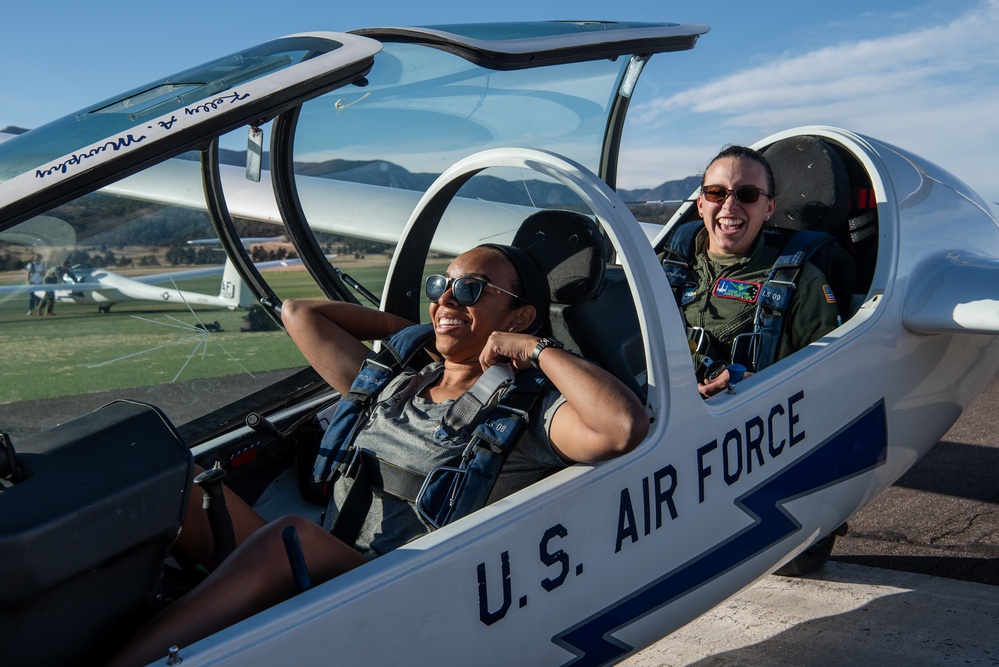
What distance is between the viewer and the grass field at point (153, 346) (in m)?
2.95

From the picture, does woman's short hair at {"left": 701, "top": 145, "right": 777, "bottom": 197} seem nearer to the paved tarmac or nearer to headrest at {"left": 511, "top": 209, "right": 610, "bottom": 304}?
headrest at {"left": 511, "top": 209, "right": 610, "bottom": 304}

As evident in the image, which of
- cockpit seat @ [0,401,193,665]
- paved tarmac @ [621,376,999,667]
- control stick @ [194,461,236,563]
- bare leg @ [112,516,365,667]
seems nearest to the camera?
cockpit seat @ [0,401,193,665]

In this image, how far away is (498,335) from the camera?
6.80ft

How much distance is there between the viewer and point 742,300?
2822 millimetres

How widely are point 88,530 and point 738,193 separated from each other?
2.14 metres

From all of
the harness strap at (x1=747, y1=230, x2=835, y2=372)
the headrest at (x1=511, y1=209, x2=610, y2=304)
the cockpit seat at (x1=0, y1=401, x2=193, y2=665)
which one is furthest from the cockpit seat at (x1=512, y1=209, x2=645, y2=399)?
the cockpit seat at (x1=0, y1=401, x2=193, y2=665)

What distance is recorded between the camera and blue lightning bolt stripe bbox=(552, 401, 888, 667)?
1943 mm

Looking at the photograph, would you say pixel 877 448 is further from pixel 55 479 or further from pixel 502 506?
pixel 55 479

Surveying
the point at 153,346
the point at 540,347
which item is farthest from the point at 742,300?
the point at 153,346

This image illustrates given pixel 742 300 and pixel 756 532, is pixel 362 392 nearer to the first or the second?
pixel 756 532

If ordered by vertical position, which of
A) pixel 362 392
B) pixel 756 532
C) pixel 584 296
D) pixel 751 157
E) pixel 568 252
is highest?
A: pixel 751 157

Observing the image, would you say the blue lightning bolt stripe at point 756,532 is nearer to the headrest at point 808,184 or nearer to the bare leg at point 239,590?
the bare leg at point 239,590

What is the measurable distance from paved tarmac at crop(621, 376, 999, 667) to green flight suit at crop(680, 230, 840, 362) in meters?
0.86

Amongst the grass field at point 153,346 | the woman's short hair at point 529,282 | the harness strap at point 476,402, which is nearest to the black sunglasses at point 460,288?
the woman's short hair at point 529,282
